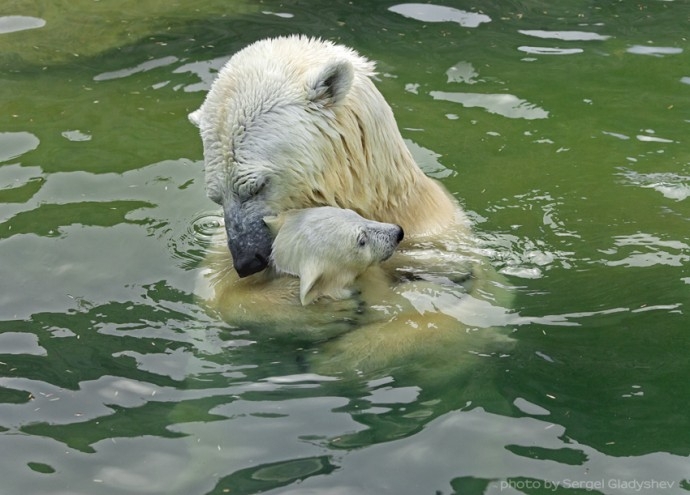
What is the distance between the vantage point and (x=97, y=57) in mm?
7484

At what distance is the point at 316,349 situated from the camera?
4.18 meters

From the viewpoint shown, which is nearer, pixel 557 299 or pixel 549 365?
pixel 549 365

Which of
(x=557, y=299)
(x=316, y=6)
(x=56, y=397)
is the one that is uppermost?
(x=316, y=6)

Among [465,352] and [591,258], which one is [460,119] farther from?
[465,352]

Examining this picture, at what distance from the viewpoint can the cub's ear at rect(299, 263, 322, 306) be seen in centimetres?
411

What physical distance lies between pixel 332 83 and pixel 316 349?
3.49 feet

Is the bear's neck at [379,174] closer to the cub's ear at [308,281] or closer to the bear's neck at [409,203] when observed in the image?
the bear's neck at [409,203]

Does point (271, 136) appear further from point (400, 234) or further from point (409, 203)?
point (409, 203)

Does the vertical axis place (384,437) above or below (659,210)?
below

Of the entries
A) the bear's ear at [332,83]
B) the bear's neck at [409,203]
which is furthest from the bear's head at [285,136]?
the bear's neck at [409,203]

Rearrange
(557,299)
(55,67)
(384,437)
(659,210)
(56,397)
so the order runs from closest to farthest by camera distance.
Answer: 1. (384,437)
2. (56,397)
3. (557,299)
4. (659,210)
5. (55,67)

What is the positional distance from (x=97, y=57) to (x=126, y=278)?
3080mm

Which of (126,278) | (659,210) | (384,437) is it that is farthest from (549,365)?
(126,278)

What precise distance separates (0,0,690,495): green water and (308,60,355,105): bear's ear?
3.35 feet
